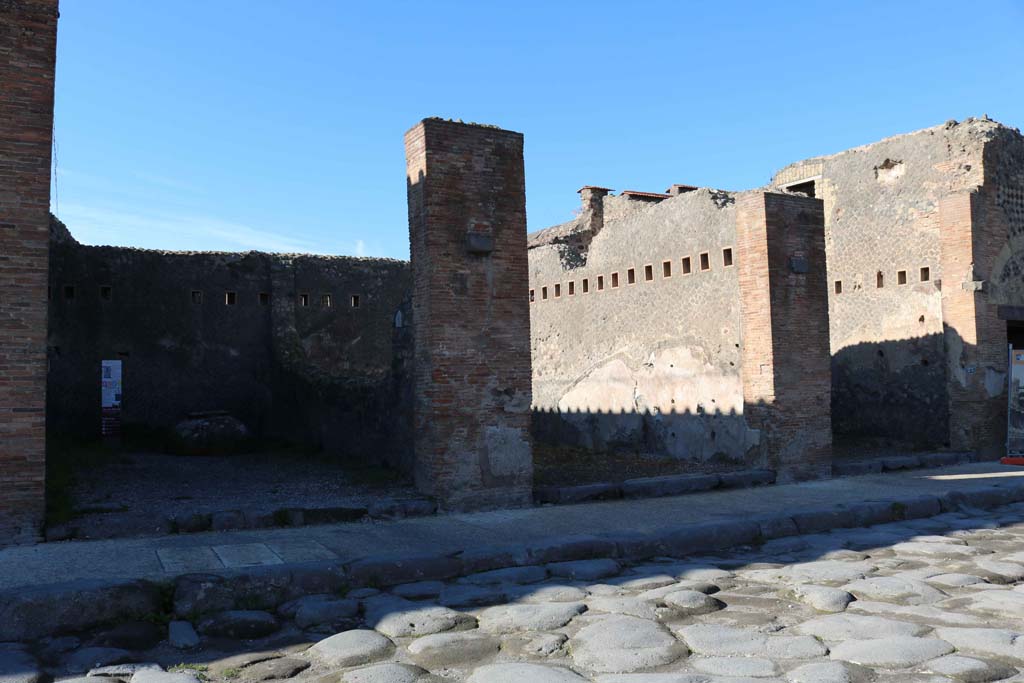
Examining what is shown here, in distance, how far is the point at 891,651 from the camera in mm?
3414

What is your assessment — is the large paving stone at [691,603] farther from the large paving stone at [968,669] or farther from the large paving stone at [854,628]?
the large paving stone at [968,669]

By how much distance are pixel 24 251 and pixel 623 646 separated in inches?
193

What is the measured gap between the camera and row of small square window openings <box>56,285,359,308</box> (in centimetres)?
1178

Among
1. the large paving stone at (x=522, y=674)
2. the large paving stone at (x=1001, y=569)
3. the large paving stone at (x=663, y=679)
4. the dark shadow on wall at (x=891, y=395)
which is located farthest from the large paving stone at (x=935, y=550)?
the dark shadow on wall at (x=891, y=395)

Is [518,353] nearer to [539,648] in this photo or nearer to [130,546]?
[130,546]

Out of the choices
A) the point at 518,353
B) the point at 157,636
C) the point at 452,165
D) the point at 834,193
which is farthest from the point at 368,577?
the point at 834,193

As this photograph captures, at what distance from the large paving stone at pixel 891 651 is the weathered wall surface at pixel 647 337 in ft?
18.2

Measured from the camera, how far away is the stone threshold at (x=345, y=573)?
414 cm

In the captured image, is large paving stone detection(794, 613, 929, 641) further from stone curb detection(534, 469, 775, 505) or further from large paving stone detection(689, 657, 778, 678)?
stone curb detection(534, 469, 775, 505)

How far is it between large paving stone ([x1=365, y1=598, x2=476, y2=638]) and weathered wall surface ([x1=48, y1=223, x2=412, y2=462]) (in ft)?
19.4

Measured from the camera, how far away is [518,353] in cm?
743

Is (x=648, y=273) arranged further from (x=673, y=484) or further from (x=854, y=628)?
(x=854, y=628)

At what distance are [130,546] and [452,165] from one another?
13.0 ft

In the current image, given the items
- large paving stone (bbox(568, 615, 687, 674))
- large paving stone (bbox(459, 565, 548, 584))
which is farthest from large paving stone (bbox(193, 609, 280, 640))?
large paving stone (bbox(568, 615, 687, 674))
